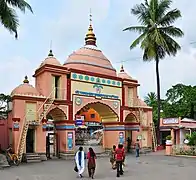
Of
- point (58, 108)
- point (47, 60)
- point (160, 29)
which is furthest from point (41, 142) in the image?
point (160, 29)

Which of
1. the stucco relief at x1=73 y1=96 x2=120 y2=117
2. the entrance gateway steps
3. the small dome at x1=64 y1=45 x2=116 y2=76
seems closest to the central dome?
the small dome at x1=64 y1=45 x2=116 y2=76

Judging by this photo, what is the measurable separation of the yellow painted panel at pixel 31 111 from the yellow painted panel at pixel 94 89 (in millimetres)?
3621

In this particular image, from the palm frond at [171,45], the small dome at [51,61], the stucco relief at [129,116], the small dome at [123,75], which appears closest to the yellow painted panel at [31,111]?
the small dome at [51,61]

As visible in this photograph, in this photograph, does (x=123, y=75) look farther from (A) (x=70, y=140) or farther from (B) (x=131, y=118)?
(A) (x=70, y=140)

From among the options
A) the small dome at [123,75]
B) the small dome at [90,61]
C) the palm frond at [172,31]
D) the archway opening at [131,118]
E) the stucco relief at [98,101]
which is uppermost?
the palm frond at [172,31]

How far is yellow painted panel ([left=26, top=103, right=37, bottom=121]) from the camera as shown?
74.0 ft

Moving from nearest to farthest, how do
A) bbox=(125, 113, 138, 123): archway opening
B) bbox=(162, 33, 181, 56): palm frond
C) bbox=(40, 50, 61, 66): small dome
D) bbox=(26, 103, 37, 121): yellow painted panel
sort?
bbox=(26, 103, 37, 121): yellow painted panel < bbox=(40, 50, 61, 66): small dome < bbox=(125, 113, 138, 123): archway opening < bbox=(162, 33, 181, 56): palm frond

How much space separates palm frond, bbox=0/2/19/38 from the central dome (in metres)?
8.87

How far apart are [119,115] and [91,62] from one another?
5.36 m

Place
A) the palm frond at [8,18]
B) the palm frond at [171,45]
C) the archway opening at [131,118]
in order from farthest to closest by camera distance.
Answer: the palm frond at [171,45] → the archway opening at [131,118] → the palm frond at [8,18]

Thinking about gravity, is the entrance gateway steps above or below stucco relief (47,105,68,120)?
below

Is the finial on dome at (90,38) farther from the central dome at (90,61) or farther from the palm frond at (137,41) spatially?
the palm frond at (137,41)

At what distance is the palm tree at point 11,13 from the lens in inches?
730

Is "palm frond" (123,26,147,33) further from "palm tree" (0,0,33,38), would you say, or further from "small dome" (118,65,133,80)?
"palm tree" (0,0,33,38)
